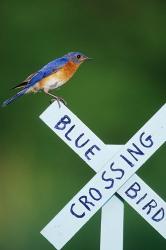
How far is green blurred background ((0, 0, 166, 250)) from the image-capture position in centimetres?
389

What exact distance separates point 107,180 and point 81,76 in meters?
2.97

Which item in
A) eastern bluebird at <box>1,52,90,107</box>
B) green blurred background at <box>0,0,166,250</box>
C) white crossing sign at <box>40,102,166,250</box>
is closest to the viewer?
white crossing sign at <box>40,102,166,250</box>

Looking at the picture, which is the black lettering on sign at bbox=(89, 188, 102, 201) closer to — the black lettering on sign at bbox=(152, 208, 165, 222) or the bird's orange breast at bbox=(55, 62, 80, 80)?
the black lettering on sign at bbox=(152, 208, 165, 222)

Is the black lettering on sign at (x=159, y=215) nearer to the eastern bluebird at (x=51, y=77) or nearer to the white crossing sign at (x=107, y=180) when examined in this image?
the white crossing sign at (x=107, y=180)

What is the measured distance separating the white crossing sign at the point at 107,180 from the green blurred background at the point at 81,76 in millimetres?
1935

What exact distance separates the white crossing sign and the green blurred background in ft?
6.35

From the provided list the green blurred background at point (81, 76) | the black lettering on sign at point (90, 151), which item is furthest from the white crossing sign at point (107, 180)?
the green blurred background at point (81, 76)

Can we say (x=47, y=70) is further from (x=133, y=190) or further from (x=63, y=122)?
(x=133, y=190)

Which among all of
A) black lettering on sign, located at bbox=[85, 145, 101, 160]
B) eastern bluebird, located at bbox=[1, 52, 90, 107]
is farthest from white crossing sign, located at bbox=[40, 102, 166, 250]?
eastern bluebird, located at bbox=[1, 52, 90, 107]

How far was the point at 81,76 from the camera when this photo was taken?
14.8 feet

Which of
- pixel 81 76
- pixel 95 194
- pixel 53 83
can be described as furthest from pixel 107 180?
pixel 81 76

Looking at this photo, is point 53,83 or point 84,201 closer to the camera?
point 84,201

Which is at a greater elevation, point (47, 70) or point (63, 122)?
point (47, 70)

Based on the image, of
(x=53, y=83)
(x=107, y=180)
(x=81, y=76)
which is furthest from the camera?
(x=81, y=76)
